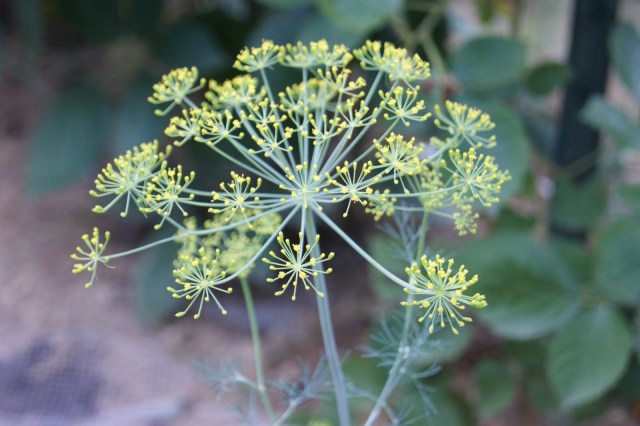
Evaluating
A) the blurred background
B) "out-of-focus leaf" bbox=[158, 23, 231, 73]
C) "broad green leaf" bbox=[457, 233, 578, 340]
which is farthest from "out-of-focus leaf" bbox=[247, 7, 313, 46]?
"broad green leaf" bbox=[457, 233, 578, 340]

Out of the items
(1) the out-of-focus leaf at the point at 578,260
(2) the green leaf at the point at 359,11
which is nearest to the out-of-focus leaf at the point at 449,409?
(1) the out-of-focus leaf at the point at 578,260

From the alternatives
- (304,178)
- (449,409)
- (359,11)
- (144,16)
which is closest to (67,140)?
(144,16)

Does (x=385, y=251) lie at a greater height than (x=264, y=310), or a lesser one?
lesser

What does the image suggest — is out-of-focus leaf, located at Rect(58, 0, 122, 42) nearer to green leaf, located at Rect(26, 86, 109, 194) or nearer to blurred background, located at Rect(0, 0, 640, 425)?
blurred background, located at Rect(0, 0, 640, 425)

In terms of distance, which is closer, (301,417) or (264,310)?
(301,417)

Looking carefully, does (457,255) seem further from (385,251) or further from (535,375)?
(535,375)

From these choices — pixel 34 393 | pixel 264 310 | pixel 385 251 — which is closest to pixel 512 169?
pixel 385 251

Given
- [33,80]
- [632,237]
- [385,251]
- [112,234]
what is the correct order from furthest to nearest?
[33,80] → [112,234] → [385,251] → [632,237]
